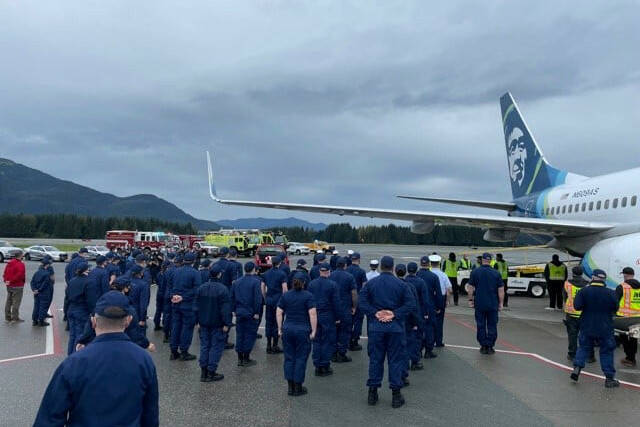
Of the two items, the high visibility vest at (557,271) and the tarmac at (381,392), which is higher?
the high visibility vest at (557,271)

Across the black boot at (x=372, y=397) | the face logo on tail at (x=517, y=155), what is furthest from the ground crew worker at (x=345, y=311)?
the face logo on tail at (x=517, y=155)

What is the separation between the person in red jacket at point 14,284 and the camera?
38.4 ft

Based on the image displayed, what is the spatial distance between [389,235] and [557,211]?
81144 mm

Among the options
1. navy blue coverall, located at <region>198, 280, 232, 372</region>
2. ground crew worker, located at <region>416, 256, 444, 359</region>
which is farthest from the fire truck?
navy blue coverall, located at <region>198, 280, 232, 372</region>

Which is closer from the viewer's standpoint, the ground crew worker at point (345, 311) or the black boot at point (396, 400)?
the black boot at point (396, 400)

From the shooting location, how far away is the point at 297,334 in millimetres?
6719

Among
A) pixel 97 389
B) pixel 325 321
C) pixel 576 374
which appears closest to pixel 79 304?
pixel 325 321

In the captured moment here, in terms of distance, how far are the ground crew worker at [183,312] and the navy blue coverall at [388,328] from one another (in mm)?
3368

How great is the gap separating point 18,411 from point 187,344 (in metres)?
2.98

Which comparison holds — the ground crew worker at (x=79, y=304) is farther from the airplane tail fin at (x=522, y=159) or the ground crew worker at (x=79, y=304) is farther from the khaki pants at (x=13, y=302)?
the airplane tail fin at (x=522, y=159)

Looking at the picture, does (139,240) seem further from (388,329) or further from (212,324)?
(388,329)

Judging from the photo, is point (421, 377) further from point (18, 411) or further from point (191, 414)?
point (18, 411)

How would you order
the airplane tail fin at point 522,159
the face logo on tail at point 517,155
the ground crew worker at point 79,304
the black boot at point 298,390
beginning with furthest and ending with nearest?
1. the face logo on tail at point 517,155
2. the airplane tail fin at point 522,159
3. the ground crew worker at point 79,304
4. the black boot at point 298,390

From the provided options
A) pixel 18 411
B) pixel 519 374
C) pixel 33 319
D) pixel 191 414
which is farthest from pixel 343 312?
pixel 33 319
